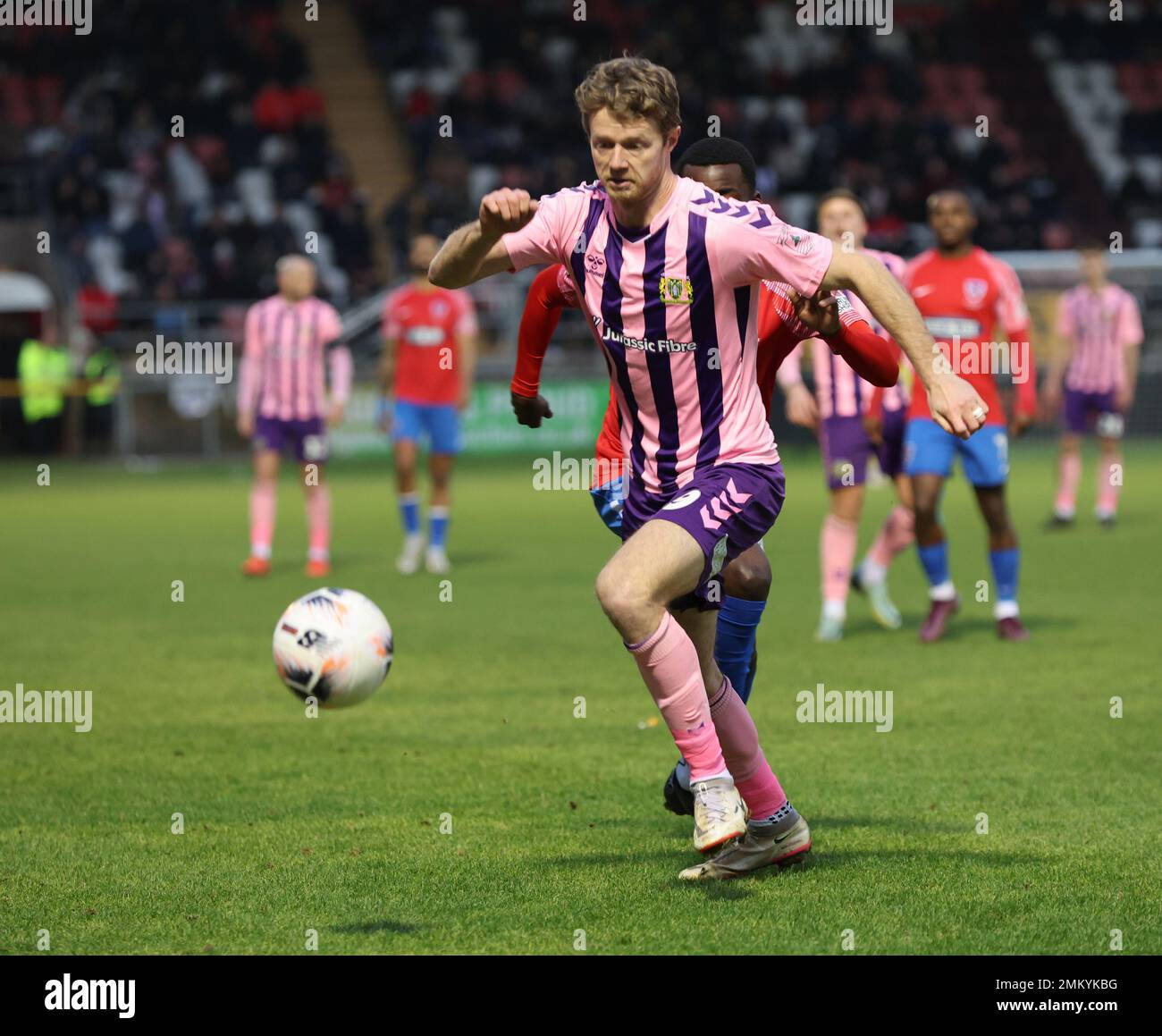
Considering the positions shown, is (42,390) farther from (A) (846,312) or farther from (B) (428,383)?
(A) (846,312)

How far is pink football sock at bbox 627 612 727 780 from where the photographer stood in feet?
15.2

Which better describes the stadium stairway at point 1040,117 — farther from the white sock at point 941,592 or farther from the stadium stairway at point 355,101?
the white sock at point 941,592

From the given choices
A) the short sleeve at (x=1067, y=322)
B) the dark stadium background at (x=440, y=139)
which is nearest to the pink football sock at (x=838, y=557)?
the short sleeve at (x=1067, y=322)

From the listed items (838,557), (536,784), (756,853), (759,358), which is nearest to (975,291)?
(838,557)

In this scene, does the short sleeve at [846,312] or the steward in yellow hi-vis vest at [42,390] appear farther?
the steward in yellow hi-vis vest at [42,390]

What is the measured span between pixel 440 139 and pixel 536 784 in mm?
24285

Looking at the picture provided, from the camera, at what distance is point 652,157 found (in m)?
4.54

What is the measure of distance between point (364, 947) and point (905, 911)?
53.7 inches

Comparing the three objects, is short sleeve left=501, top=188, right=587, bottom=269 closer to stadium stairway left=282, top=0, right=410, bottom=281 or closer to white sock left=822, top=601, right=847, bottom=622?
white sock left=822, top=601, right=847, bottom=622

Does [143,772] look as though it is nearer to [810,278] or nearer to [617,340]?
[617,340]

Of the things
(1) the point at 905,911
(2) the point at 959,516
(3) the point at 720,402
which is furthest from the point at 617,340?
(2) the point at 959,516

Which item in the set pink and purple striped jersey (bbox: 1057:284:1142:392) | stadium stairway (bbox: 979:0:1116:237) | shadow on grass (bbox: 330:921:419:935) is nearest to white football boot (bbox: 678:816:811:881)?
shadow on grass (bbox: 330:921:419:935)

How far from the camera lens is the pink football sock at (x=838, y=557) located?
9.81 meters

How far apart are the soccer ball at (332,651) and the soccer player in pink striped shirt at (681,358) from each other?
31.4 inches
